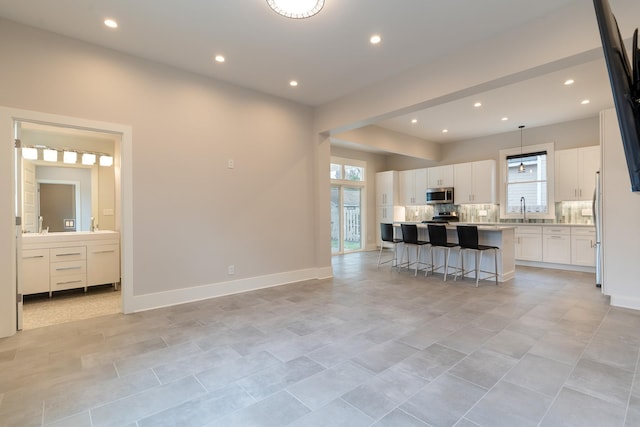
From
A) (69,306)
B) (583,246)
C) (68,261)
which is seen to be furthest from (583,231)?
(68,261)

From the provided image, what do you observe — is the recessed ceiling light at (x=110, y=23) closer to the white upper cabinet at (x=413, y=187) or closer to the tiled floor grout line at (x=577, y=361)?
the tiled floor grout line at (x=577, y=361)

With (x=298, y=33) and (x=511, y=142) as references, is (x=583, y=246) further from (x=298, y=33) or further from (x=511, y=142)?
(x=298, y=33)

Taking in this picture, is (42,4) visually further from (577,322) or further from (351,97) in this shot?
(577,322)

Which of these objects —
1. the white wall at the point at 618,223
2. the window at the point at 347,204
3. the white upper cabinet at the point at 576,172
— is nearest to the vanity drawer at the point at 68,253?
the window at the point at 347,204

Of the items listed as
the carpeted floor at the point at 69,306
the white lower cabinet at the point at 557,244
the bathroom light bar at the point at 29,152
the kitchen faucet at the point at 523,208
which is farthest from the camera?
the kitchen faucet at the point at 523,208

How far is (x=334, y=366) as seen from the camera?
230 cm

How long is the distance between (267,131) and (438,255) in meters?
3.97

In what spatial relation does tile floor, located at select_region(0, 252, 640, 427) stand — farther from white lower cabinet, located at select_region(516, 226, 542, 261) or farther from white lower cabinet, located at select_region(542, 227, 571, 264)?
white lower cabinet, located at select_region(516, 226, 542, 261)

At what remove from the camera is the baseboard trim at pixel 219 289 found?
146 inches

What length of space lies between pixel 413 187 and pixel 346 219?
2232 millimetres

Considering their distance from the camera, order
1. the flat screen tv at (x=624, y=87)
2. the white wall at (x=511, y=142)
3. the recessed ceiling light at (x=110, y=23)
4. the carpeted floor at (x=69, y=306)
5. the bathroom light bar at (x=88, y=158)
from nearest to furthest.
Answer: the flat screen tv at (x=624, y=87) → the recessed ceiling light at (x=110, y=23) → the carpeted floor at (x=69, y=306) → the bathroom light bar at (x=88, y=158) → the white wall at (x=511, y=142)

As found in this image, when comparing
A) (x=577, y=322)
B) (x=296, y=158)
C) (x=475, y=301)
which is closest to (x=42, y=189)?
(x=296, y=158)

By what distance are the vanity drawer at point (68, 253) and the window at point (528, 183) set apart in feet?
28.1

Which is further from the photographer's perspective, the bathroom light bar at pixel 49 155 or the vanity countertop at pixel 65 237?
the bathroom light bar at pixel 49 155
